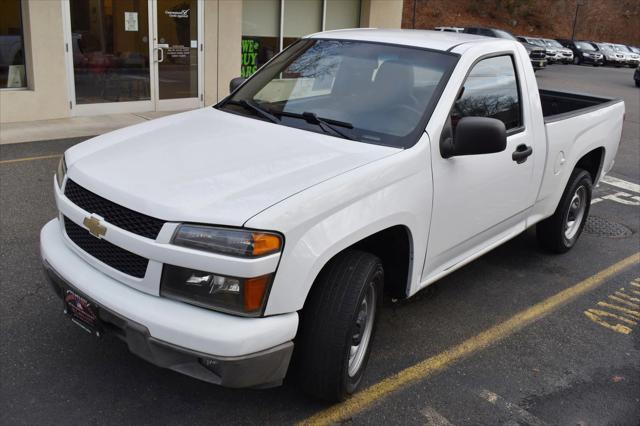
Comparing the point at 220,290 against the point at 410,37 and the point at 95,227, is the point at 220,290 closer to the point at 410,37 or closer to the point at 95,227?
the point at 95,227

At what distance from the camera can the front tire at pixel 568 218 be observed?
18.1 feet

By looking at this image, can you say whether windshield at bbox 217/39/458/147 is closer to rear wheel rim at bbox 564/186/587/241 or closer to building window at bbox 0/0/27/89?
rear wheel rim at bbox 564/186/587/241

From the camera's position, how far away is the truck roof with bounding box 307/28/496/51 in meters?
4.15

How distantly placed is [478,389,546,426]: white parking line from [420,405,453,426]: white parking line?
0.33 metres

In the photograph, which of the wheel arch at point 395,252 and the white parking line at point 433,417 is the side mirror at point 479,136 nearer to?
the wheel arch at point 395,252

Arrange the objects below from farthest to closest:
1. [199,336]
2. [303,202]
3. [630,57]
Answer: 1. [630,57]
2. [303,202]
3. [199,336]

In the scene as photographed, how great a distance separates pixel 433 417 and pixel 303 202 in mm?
1356

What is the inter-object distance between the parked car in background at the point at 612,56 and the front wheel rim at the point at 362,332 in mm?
44219

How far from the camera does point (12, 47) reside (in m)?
10.3

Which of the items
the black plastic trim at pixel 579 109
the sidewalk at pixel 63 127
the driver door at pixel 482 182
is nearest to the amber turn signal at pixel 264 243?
the driver door at pixel 482 182

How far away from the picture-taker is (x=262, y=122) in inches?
153

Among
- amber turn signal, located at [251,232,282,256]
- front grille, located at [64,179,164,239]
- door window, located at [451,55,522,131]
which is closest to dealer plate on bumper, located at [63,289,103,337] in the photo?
front grille, located at [64,179,164,239]

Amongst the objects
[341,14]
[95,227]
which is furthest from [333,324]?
[341,14]

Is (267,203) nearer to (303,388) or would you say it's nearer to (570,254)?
(303,388)
